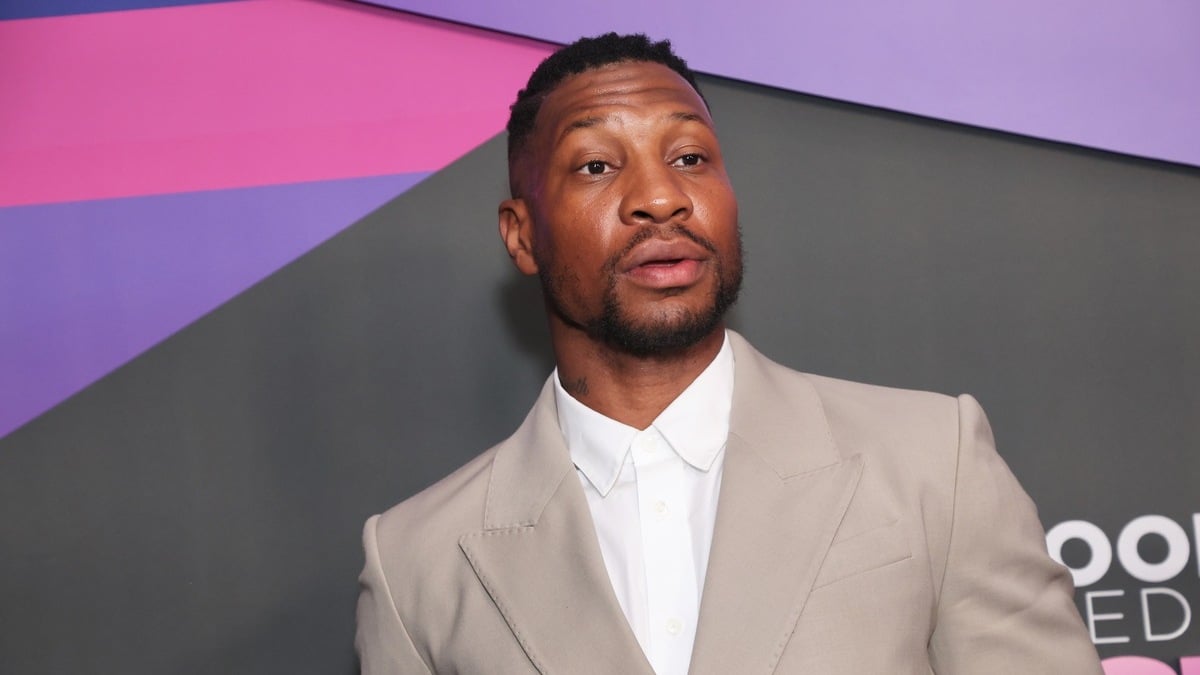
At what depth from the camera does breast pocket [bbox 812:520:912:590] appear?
141cm

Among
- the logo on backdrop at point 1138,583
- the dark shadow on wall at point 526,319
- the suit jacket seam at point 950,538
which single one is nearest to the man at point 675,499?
the suit jacket seam at point 950,538

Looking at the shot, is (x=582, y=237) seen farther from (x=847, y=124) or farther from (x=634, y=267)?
(x=847, y=124)

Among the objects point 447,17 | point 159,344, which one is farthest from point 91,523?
point 447,17

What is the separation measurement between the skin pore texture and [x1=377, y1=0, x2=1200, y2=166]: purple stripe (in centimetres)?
43

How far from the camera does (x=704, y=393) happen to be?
5.16ft

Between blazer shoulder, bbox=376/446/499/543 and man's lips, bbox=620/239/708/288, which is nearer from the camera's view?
man's lips, bbox=620/239/708/288

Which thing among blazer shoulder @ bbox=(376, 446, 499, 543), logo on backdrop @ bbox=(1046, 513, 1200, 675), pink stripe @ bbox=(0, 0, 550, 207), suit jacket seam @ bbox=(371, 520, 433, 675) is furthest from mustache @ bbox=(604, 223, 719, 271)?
logo on backdrop @ bbox=(1046, 513, 1200, 675)

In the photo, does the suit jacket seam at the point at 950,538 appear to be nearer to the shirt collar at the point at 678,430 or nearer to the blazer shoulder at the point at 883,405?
the blazer shoulder at the point at 883,405

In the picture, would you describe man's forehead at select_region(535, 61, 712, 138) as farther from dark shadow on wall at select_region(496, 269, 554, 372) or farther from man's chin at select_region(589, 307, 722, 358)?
dark shadow on wall at select_region(496, 269, 554, 372)

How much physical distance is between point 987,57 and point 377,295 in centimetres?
112

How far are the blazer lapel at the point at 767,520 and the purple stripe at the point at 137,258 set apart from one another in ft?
2.77

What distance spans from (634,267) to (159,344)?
0.98 m

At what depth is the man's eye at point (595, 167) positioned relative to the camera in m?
1.57

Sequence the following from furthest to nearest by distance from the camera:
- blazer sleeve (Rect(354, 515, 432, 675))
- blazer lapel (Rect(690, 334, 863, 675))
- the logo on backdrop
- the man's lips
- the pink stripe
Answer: the pink stripe
the logo on backdrop
blazer sleeve (Rect(354, 515, 432, 675))
the man's lips
blazer lapel (Rect(690, 334, 863, 675))
